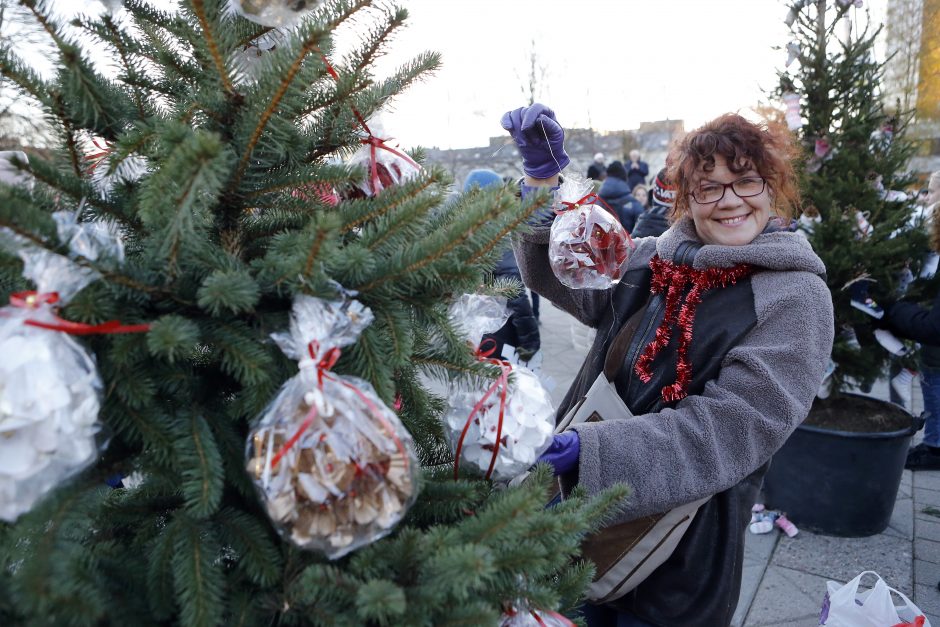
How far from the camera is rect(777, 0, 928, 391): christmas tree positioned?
3887mm

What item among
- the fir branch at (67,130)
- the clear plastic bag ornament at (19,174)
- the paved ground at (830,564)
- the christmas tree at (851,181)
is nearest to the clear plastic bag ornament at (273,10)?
the fir branch at (67,130)

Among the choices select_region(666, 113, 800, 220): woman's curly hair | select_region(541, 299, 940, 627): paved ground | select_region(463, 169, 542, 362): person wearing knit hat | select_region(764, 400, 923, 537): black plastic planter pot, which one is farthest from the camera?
select_region(463, 169, 542, 362): person wearing knit hat

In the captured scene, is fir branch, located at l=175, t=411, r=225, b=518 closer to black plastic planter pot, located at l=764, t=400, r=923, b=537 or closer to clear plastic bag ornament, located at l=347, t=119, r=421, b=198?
clear plastic bag ornament, located at l=347, t=119, r=421, b=198

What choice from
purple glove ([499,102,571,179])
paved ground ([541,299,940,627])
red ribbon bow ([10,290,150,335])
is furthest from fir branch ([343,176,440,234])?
paved ground ([541,299,940,627])

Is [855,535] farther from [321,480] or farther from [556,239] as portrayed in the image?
[321,480]

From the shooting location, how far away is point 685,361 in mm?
1863

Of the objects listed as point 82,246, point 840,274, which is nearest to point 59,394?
point 82,246

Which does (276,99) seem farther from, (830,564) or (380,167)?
(830,564)

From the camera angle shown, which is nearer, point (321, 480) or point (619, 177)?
point (321, 480)

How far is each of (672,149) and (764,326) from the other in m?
0.81

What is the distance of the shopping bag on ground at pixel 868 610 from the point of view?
89.2 inches

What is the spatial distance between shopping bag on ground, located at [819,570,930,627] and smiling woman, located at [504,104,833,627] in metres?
0.81

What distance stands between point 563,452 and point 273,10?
1154 millimetres

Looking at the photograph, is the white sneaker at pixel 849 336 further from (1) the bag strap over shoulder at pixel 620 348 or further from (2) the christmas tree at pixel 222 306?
(2) the christmas tree at pixel 222 306
